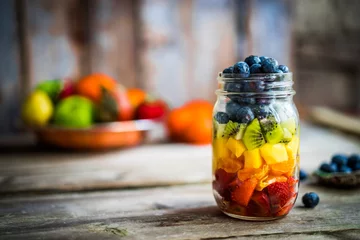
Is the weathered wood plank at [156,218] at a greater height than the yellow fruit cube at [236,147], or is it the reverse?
the yellow fruit cube at [236,147]

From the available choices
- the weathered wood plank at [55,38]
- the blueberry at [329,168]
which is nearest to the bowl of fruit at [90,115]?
the weathered wood plank at [55,38]

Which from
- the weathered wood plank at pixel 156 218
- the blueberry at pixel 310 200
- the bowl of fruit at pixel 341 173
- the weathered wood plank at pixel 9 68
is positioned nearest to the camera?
the weathered wood plank at pixel 156 218

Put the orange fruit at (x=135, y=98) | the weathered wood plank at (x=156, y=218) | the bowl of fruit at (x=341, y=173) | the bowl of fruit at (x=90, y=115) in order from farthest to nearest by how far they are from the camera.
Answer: the orange fruit at (x=135, y=98)
the bowl of fruit at (x=90, y=115)
the bowl of fruit at (x=341, y=173)
the weathered wood plank at (x=156, y=218)

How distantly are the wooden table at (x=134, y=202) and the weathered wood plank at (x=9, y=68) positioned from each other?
484 mm

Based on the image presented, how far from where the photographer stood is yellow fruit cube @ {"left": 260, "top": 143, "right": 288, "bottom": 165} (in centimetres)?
69

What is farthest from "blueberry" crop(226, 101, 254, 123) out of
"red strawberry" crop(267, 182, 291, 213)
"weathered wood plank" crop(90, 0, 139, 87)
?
"weathered wood plank" crop(90, 0, 139, 87)

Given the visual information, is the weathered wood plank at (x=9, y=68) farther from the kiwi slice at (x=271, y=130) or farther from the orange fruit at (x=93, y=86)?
the kiwi slice at (x=271, y=130)

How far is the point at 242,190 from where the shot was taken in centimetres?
70

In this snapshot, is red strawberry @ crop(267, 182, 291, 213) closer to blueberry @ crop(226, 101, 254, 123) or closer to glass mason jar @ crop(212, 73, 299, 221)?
glass mason jar @ crop(212, 73, 299, 221)

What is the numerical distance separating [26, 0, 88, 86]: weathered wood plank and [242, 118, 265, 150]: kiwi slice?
4.03ft

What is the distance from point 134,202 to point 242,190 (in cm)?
24

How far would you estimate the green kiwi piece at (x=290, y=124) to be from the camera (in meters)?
0.71

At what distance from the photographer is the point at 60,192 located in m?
0.94

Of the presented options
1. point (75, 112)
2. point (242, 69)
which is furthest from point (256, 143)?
point (75, 112)
